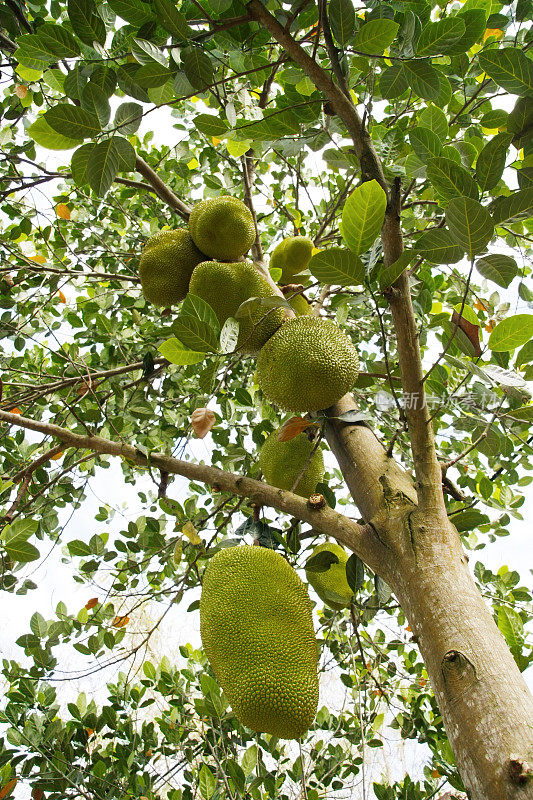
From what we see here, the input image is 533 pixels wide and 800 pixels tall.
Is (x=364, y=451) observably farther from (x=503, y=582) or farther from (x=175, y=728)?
(x=175, y=728)

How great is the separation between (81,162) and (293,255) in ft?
3.37

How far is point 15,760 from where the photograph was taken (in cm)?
149

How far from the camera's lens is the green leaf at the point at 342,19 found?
96cm

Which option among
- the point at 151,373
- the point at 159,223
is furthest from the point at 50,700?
the point at 159,223

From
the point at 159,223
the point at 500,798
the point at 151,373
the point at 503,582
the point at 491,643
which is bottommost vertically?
the point at 500,798

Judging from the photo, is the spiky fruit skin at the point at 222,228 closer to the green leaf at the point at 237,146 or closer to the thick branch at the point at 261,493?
the green leaf at the point at 237,146

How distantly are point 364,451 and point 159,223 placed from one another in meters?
2.05

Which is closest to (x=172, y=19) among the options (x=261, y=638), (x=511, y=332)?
(x=511, y=332)

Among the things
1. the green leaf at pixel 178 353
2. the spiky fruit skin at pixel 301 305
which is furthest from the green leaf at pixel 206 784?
the spiky fruit skin at pixel 301 305

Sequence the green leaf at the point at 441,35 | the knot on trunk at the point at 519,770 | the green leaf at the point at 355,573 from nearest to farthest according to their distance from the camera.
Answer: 1. the knot on trunk at the point at 519,770
2. the green leaf at the point at 441,35
3. the green leaf at the point at 355,573

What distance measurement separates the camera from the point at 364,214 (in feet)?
2.80

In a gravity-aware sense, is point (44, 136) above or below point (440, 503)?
above

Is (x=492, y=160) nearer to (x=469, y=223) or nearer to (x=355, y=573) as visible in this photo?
(x=469, y=223)

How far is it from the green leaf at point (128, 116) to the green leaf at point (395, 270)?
0.54 meters
